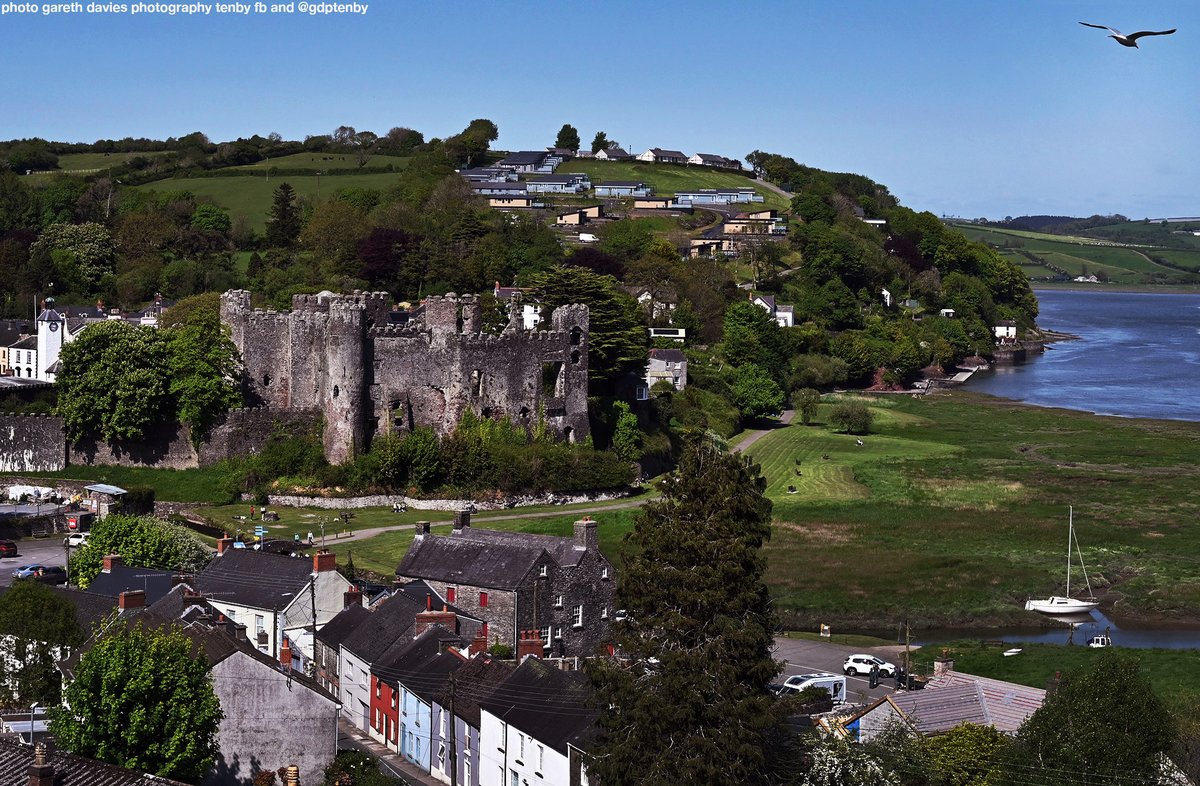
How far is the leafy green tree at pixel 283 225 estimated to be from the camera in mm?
120188

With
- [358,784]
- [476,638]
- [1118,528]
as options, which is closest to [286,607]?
[476,638]

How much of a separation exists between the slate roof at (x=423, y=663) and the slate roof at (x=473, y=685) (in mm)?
333

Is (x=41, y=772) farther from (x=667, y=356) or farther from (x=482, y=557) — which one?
(x=667, y=356)

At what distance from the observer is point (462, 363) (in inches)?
2603

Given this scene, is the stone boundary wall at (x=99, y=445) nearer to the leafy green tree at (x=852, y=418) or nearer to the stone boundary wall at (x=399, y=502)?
the stone boundary wall at (x=399, y=502)

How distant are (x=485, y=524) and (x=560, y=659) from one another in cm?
1997

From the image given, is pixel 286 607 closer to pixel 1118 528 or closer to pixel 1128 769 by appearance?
pixel 1128 769

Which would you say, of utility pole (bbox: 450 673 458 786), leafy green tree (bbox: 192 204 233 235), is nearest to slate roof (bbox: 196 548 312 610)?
utility pole (bbox: 450 673 458 786)

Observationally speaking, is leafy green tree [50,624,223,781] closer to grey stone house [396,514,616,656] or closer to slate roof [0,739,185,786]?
slate roof [0,739,185,786]

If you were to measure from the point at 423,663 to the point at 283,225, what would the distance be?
87.7m

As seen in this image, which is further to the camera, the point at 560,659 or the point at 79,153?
the point at 79,153

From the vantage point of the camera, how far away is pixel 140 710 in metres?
29.1

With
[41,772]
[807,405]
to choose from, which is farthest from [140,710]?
[807,405]

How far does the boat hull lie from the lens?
52.4 meters
